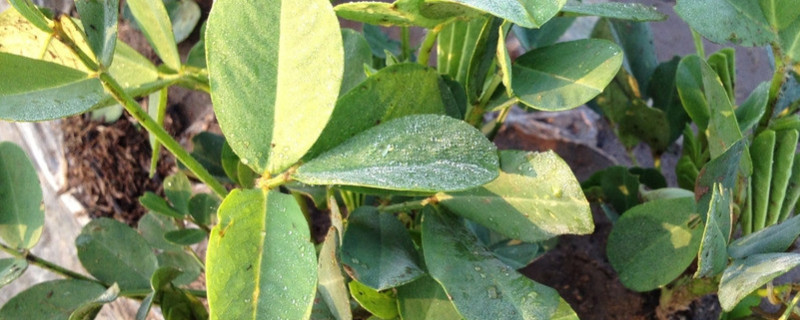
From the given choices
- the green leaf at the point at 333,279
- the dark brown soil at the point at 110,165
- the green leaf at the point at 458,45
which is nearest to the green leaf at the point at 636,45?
the green leaf at the point at 458,45

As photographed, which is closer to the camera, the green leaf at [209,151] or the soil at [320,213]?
the green leaf at [209,151]

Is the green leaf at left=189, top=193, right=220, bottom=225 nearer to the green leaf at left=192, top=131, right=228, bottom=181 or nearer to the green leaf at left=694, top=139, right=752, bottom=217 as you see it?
the green leaf at left=192, top=131, right=228, bottom=181

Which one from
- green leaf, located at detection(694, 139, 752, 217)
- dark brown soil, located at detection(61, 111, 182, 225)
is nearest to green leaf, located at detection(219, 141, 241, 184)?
green leaf, located at detection(694, 139, 752, 217)

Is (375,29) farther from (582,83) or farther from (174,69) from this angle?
(582,83)

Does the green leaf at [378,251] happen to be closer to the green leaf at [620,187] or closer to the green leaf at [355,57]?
the green leaf at [355,57]

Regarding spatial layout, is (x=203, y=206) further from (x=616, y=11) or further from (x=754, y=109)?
(x=754, y=109)

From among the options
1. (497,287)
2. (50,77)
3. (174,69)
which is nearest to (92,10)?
(50,77)

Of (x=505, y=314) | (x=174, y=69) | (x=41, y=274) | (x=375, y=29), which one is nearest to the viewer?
(x=505, y=314)

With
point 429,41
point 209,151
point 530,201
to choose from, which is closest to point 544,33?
point 429,41
